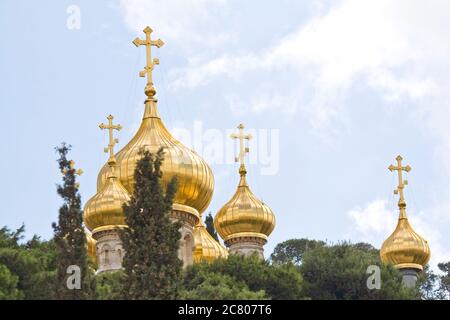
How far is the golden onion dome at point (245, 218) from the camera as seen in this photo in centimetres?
5188

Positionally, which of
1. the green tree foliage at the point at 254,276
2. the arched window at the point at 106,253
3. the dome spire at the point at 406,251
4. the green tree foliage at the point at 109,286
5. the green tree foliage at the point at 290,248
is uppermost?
the green tree foliage at the point at 290,248

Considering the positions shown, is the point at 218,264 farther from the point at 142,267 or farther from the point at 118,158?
the point at 142,267

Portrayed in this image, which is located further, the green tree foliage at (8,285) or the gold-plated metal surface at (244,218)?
the gold-plated metal surface at (244,218)

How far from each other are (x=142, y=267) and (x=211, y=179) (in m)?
17.0

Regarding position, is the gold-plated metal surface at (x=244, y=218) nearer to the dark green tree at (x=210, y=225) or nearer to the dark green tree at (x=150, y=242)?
the dark green tree at (x=210, y=225)

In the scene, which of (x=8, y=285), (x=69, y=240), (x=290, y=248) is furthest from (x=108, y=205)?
(x=290, y=248)

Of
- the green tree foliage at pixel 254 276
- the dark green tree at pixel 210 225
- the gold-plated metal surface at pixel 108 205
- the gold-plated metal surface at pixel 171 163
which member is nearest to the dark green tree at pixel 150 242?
the green tree foliage at pixel 254 276

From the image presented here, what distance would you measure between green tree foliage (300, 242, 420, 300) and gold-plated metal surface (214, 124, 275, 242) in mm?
9049

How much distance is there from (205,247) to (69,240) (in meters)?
21.6

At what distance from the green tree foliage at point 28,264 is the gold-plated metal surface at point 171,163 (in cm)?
453

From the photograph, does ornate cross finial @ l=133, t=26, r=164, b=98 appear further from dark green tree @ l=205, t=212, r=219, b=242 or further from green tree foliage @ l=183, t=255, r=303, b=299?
dark green tree @ l=205, t=212, r=219, b=242

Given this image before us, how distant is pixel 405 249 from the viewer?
52.3 m

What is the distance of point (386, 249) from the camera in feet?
172
